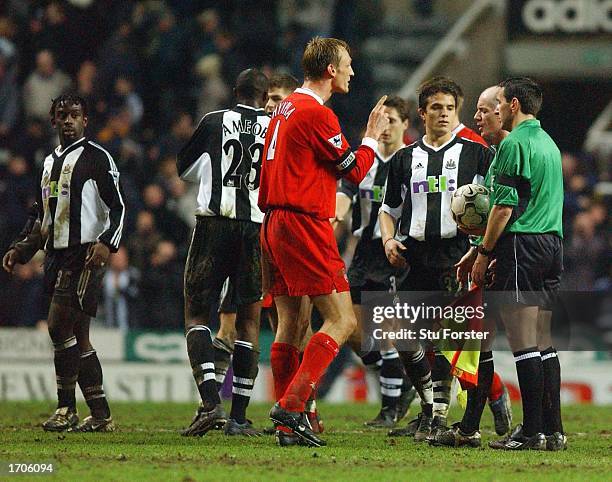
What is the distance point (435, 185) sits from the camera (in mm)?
7953

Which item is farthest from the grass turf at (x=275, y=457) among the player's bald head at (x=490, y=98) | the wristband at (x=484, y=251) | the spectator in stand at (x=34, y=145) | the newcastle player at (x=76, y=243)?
the spectator in stand at (x=34, y=145)

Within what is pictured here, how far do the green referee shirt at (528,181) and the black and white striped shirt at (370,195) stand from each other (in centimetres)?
225

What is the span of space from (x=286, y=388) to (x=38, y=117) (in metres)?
9.77

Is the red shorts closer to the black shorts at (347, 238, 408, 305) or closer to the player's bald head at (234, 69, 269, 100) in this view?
the player's bald head at (234, 69, 269, 100)

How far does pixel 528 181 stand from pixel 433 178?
105 cm

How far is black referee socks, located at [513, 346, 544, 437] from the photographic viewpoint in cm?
694

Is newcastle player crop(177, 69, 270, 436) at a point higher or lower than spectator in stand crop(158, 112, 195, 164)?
lower

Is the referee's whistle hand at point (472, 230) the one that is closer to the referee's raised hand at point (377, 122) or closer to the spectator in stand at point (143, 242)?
the referee's raised hand at point (377, 122)

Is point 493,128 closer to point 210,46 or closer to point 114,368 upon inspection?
point 114,368

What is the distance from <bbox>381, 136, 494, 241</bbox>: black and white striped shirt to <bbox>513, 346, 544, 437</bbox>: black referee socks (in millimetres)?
1231

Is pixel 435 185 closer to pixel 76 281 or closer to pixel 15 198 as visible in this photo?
pixel 76 281

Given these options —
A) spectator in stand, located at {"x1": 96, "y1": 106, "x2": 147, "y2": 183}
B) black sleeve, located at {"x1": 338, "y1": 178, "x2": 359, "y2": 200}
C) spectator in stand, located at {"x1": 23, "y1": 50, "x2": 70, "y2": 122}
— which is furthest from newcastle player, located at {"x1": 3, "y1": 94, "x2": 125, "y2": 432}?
spectator in stand, located at {"x1": 23, "y1": 50, "x2": 70, "y2": 122}

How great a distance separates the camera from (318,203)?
7051 mm

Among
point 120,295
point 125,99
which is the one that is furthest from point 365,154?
point 125,99
